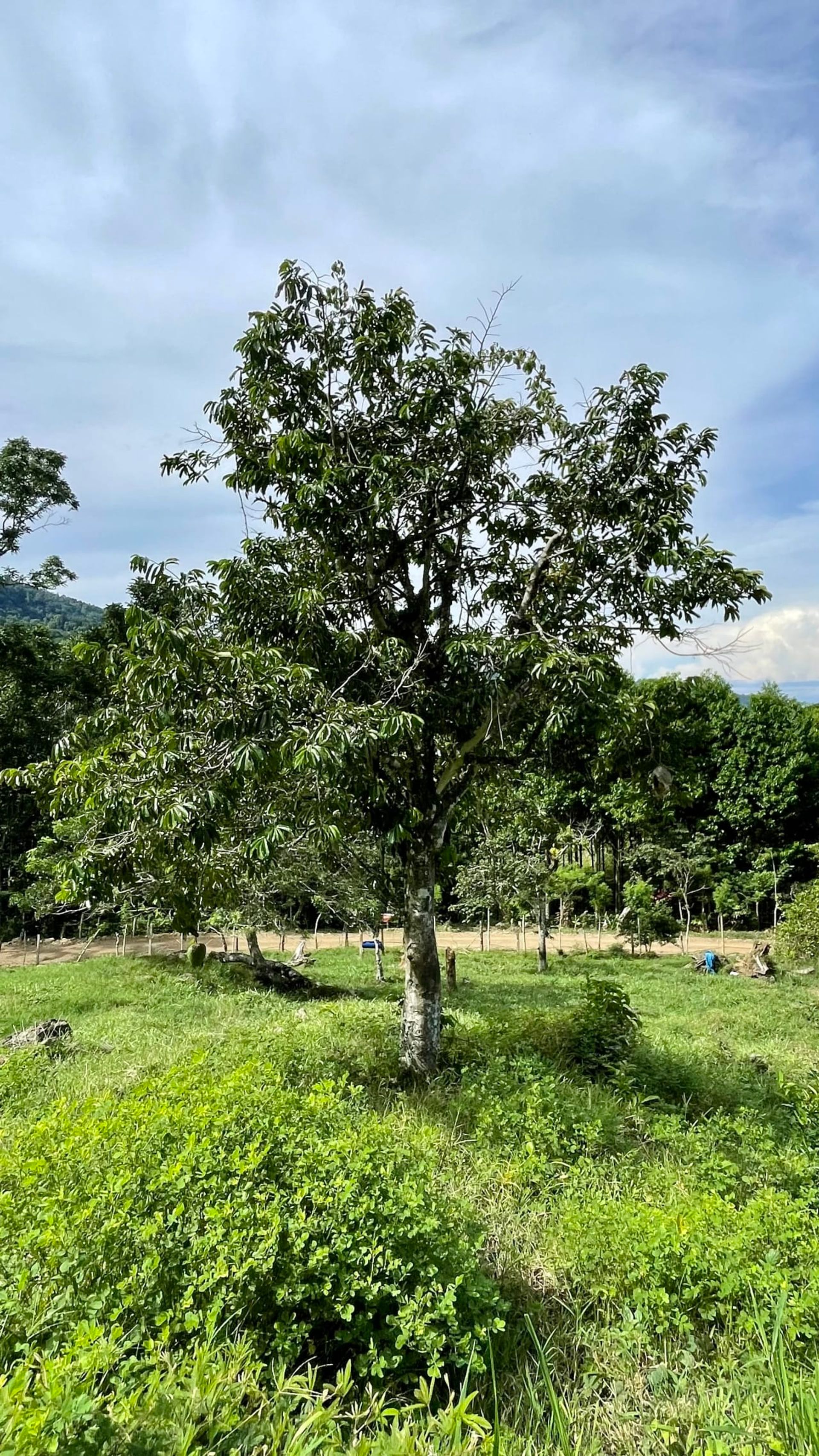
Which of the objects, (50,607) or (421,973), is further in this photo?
(50,607)

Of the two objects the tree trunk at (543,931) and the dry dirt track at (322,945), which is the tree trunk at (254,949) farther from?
the tree trunk at (543,931)

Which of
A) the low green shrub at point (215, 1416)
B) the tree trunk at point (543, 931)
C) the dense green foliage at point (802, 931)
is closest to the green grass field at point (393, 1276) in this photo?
the low green shrub at point (215, 1416)

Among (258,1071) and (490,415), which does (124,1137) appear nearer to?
(258,1071)

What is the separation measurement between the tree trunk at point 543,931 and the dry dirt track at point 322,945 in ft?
10.2

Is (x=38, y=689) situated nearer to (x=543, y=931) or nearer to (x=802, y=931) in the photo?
(x=543, y=931)

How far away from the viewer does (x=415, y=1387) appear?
2.62 metres

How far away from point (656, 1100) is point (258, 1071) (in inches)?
129

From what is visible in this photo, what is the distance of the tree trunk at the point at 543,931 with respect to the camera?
1758 cm

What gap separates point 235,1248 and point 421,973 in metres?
3.68

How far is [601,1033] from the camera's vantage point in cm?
673

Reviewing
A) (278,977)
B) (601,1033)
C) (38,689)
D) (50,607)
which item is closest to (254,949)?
(278,977)

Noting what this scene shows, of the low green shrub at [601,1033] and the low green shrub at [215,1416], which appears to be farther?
the low green shrub at [601,1033]

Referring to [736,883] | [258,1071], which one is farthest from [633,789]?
[736,883]

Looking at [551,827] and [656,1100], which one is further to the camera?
[551,827]
